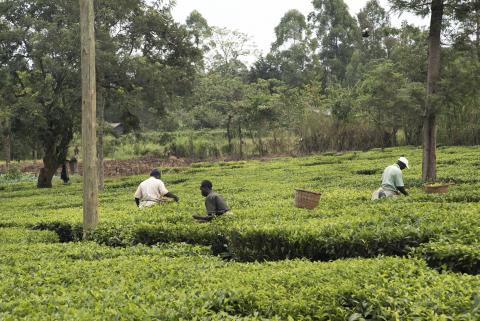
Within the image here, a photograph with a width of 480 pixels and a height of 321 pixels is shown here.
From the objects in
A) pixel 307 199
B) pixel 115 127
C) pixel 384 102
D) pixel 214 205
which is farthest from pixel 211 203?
pixel 115 127

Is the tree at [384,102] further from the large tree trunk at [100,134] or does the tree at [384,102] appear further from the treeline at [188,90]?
the large tree trunk at [100,134]

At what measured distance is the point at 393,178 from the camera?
12000 millimetres

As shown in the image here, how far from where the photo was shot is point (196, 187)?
20.8 m

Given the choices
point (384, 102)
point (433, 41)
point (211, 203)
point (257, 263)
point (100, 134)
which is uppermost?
point (433, 41)

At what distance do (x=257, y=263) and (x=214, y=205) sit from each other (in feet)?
9.92

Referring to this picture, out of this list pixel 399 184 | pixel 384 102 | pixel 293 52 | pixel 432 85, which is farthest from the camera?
pixel 293 52

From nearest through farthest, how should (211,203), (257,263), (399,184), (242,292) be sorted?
(242,292) < (257,263) < (211,203) < (399,184)

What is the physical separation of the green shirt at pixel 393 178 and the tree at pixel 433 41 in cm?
392

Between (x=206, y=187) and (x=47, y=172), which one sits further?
(x=47, y=172)

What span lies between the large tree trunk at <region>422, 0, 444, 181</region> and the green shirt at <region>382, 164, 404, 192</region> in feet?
12.8

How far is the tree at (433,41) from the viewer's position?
15586mm

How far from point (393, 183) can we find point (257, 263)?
5792 millimetres

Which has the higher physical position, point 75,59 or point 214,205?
point 75,59

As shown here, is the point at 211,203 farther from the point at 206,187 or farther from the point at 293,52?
the point at 293,52
